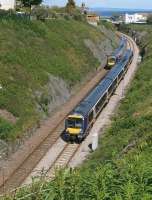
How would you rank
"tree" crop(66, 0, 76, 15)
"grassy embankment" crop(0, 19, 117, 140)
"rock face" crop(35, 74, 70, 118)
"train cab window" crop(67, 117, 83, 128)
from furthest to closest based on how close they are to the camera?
"tree" crop(66, 0, 76, 15) < "rock face" crop(35, 74, 70, 118) < "grassy embankment" crop(0, 19, 117, 140) < "train cab window" crop(67, 117, 83, 128)

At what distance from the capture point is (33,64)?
51312 millimetres

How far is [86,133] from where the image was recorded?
3747 centimetres

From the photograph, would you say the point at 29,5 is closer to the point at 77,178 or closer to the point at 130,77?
the point at 130,77

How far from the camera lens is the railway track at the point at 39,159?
28.8 meters

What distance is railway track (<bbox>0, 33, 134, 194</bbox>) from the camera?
1133 inches

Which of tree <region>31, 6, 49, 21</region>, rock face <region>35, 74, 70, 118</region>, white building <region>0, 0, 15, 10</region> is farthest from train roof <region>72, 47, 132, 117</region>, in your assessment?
white building <region>0, 0, 15, 10</region>

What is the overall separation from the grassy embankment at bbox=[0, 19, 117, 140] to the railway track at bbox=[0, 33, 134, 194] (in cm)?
202

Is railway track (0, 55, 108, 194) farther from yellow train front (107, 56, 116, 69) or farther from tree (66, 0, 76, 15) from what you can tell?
tree (66, 0, 76, 15)

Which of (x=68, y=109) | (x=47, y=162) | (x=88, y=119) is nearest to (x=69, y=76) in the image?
(x=68, y=109)

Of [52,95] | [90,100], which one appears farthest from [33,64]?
[90,100]

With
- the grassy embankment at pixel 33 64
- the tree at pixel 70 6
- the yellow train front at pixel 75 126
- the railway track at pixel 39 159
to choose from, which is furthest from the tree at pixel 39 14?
the yellow train front at pixel 75 126

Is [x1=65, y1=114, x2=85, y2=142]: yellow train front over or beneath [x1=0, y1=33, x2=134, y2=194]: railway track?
over

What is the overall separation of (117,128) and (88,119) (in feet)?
7.77

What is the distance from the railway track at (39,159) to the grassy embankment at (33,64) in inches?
79.4
